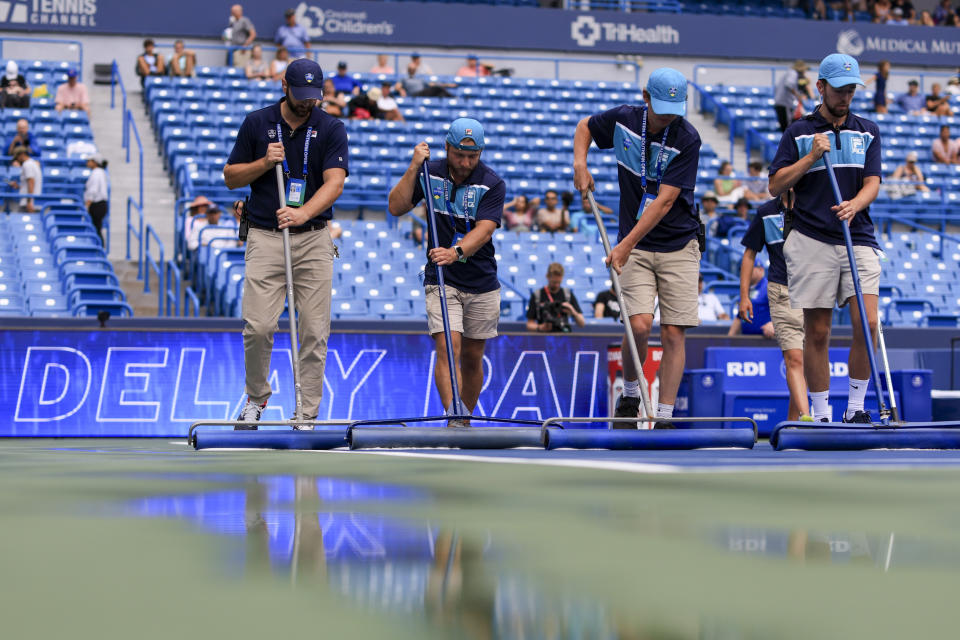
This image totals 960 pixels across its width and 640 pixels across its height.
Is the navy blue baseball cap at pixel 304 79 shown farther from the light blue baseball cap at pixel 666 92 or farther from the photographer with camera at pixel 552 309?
the photographer with camera at pixel 552 309

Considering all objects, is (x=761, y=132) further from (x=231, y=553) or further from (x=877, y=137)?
(x=231, y=553)

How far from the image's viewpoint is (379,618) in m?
1.82

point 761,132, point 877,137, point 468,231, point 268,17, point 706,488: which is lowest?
point 706,488

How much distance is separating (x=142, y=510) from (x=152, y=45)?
19.7 m

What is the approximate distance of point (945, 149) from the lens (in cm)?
2281

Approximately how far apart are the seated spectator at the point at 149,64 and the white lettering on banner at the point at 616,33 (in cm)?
886

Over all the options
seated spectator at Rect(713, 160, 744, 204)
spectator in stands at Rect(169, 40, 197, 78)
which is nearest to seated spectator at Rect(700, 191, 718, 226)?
seated spectator at Rect(713, 160, 744, 204)

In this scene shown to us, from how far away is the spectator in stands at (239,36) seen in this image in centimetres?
2298

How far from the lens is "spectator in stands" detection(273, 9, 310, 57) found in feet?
75.7

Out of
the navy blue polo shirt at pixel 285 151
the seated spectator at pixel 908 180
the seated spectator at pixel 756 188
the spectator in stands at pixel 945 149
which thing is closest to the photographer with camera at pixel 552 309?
the navy blue polo shirt at pixel 285 151

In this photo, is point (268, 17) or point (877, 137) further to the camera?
point (268, 17)

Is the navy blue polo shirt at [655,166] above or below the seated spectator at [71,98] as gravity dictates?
below

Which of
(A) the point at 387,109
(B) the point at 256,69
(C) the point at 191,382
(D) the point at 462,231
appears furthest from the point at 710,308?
(B) the point at 256,69

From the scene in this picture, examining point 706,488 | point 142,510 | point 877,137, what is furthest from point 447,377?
point 142,510
